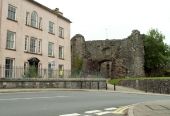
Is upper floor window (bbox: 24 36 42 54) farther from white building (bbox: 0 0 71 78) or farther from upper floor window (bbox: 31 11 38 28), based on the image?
upper floor window (bbox: 31 11 38 28)

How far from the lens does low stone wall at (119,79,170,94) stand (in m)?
38.5

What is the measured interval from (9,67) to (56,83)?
4.77 meters

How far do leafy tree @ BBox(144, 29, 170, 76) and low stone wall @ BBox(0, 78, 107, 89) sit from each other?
1017 inches

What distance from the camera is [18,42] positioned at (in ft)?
117

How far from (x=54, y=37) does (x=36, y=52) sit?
200 inches

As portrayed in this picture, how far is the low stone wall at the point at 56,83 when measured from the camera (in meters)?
29.5

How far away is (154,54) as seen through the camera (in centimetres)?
6319

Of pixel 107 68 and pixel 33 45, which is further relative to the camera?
pixel 107 68

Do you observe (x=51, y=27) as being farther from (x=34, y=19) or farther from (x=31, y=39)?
(x=31, y=39)

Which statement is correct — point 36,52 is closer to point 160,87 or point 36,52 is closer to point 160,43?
point 160,87

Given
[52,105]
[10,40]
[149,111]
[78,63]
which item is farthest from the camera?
[78,63]

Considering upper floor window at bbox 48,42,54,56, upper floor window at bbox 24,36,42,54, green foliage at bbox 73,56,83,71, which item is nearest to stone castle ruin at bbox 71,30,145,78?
green foliage at bbox 73,56,83,71

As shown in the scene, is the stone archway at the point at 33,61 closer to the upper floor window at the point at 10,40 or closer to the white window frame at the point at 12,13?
the upper floor window at the point at 10,40

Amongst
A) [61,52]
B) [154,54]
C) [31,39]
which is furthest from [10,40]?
[154,54]
